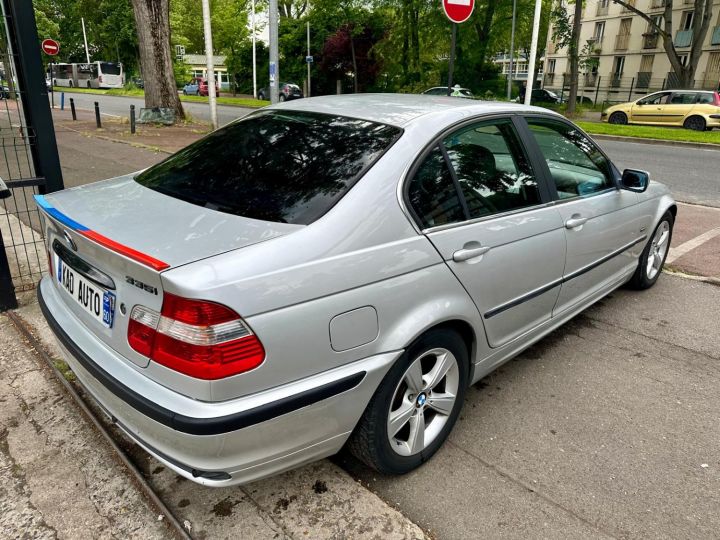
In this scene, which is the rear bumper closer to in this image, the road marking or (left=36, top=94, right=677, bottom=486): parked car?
(left=36, top=94, right=677, bottom=486): parked car

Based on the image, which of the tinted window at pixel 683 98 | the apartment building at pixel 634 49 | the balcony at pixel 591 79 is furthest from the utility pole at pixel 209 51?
the balcony at pixel 591 79

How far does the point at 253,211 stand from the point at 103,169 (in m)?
8.70

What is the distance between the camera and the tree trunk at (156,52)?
1521 cm

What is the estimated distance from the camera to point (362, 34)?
119 feet

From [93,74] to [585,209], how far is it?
195 ft

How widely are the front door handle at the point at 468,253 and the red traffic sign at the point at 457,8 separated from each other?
14.2 feet

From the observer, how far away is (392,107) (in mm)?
2822

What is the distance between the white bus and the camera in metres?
51.6

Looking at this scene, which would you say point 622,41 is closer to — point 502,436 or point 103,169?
point 103,169

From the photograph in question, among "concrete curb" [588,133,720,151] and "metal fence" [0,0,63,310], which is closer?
"metal fence" [0,0,63,310]

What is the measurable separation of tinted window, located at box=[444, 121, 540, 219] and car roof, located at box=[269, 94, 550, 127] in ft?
0.41

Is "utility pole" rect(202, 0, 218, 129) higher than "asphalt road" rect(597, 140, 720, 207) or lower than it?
higher

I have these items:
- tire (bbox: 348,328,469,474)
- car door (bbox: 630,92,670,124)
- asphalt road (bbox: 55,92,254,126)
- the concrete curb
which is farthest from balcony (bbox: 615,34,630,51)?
tire (bbox: 348,328,469,474)

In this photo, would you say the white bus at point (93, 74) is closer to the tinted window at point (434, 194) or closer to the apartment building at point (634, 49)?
the apartment building at point (634, 49)
